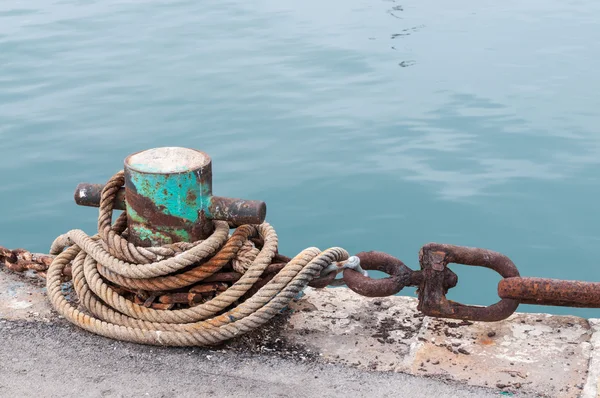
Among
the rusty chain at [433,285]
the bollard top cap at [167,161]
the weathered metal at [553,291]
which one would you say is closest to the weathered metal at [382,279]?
the rusty chain at [433,285]

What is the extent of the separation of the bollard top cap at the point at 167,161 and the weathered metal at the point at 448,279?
2.92 feet

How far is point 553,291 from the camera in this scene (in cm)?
279

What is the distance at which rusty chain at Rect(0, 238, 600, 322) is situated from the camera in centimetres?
280

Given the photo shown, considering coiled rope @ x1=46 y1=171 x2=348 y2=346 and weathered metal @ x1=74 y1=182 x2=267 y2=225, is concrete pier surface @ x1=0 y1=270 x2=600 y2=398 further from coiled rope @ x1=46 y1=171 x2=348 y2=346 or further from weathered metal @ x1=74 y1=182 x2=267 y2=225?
weathered metal @ x1=74 y1=182 x2=267 y2=225

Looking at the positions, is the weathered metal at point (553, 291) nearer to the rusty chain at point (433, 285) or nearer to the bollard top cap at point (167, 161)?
the rusty chain at point (433, 285)

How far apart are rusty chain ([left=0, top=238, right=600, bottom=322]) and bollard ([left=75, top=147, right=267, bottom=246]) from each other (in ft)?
0.67

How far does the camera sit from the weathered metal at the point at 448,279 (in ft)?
9.46

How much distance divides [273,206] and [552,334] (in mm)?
3441

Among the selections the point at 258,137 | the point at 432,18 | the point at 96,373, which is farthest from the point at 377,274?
the point at 432,18

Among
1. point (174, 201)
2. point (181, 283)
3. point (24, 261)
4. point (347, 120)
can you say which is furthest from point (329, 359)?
point (347, 120)

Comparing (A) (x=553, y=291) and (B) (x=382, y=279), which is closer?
(A) (x=553, y=291)

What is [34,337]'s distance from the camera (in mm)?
3072

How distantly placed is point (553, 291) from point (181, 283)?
4.30 ft

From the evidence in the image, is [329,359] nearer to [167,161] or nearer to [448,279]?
[448,279]
